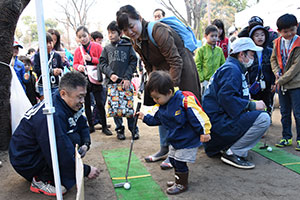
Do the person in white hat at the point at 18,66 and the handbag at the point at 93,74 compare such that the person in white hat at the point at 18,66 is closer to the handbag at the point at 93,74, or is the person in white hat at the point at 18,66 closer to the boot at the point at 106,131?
the handbag at the point at 93,74

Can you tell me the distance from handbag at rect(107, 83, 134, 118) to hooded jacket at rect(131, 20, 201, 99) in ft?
3.31

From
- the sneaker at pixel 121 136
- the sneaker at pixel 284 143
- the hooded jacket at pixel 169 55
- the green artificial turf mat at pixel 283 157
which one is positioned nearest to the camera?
the hooded jacket at pixel 169 55

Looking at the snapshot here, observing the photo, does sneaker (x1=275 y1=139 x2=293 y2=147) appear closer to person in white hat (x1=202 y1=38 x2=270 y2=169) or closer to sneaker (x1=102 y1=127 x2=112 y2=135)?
person in white hat (x1=202 y1=38 x2=270 y2=169)

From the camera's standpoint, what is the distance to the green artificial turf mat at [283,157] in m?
3.19

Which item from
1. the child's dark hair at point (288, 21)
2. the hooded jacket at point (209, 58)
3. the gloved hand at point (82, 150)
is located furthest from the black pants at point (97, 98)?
the child's dark hair at point (288, 21)

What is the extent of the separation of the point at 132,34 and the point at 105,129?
2.34 m

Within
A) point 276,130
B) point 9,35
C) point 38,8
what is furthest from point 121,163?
point 276,130

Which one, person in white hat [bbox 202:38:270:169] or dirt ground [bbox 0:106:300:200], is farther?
person in white hat [bbox 202:38:270:169]

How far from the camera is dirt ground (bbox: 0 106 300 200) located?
260 cm

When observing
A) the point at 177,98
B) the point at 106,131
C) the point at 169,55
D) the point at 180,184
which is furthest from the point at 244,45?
the point at 106,131

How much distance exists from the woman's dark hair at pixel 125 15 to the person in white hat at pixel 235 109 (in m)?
1.20

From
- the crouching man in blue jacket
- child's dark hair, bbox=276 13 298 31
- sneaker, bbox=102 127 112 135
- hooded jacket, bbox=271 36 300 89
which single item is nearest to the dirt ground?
the crouching man in blue jacket

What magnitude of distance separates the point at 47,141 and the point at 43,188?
1.93 ft

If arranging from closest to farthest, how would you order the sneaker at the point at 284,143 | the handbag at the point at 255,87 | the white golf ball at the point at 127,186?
1. the white golf ball at the point at 127,186
2. the sneaker at the point at 284,143
3. the handbag at the point at 255,87
